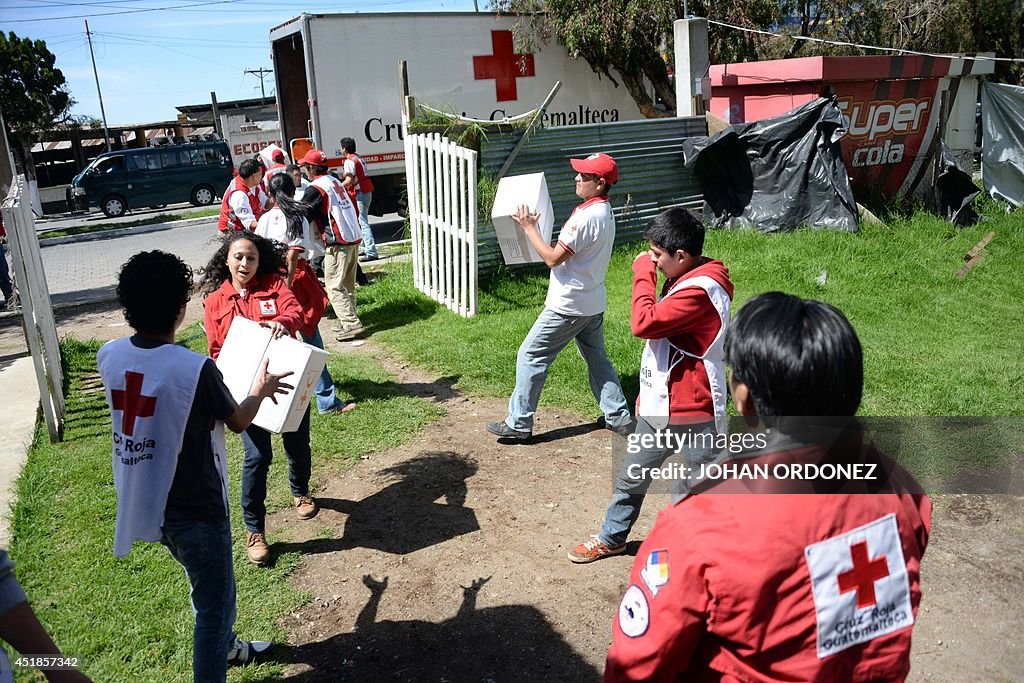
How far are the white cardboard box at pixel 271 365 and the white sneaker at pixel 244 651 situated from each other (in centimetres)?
88

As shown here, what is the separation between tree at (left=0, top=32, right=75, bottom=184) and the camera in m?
29.7

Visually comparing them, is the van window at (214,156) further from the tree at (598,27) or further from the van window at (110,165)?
the tree at (598,27)

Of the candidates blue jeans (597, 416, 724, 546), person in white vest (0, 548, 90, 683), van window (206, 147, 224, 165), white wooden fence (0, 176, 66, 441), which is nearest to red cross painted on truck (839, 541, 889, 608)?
person in white vest (0, 548, 90, 683)

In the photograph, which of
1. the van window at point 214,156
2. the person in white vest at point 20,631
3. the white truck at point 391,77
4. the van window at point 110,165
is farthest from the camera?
the van window at point 214,156

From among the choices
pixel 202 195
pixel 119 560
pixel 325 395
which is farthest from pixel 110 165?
pixel 119 560

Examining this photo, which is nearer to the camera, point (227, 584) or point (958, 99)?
point (227, 584)

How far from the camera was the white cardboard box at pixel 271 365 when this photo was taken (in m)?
3.27

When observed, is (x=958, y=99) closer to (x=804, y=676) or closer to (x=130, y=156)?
(x=804, y=676)

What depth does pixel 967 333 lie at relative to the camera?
7020 mm

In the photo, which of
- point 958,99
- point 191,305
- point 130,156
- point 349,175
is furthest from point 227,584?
point 130,156

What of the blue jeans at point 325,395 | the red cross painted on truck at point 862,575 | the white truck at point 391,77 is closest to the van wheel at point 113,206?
the white truck at point 391,77

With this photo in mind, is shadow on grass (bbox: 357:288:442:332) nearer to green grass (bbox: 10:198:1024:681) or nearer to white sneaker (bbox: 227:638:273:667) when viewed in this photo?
green grass (bbox: 10:198:1024:681)

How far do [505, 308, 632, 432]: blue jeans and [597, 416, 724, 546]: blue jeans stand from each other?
147 centimetres

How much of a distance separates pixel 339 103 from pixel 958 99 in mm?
9866
